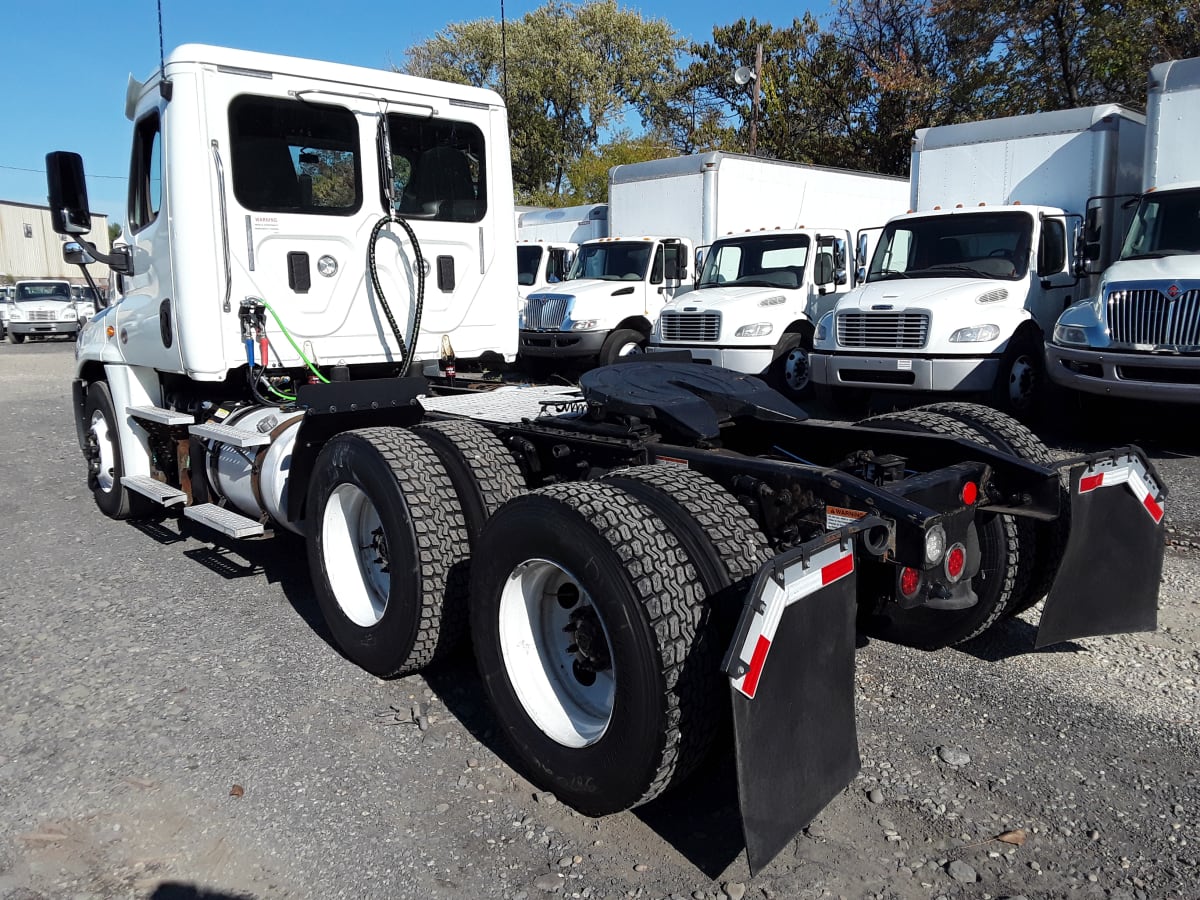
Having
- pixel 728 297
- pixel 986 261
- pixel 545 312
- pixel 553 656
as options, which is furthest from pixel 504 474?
pixel 545 312

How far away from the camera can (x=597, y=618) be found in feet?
10.1

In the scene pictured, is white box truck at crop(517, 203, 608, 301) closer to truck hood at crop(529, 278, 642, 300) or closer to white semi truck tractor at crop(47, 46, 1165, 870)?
truck hood at crop(529, 278, 642, 300)

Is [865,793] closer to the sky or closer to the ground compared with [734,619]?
closer to the ground

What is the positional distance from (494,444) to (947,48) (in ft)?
90.0

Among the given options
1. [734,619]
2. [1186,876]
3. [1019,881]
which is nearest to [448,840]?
[734,619]

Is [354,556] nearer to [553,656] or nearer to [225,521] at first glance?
[225,521]

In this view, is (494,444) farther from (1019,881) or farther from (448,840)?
(1019,881)

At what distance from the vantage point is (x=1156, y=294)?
853cm

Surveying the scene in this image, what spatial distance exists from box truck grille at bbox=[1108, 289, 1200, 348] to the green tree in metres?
36.1

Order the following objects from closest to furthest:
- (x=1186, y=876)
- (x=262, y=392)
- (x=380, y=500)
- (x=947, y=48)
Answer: (x=1186, y=876)
(x=380, y=500)
(x=262, y=392)
(x=947, y=48)

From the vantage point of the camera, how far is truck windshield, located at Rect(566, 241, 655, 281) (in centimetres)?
1523

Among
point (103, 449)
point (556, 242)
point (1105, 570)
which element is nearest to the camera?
point (1105, 570)

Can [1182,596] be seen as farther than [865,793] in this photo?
Yes

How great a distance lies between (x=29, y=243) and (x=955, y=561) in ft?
246
